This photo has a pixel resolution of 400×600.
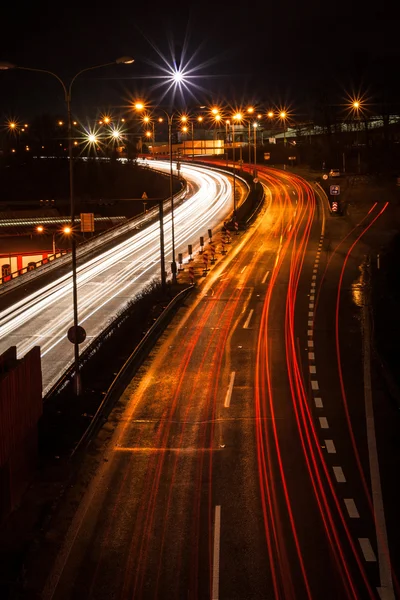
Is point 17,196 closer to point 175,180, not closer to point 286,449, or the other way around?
point 175,180

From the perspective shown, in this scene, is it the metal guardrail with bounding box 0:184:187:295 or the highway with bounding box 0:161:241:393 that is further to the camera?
the metal guardrail with bounding box 0:184:187:295

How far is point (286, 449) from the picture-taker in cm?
1573

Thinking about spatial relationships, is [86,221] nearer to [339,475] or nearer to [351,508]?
[339,475]

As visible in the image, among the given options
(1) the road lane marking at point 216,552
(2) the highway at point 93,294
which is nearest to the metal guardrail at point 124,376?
(2) the highway at point 93,294

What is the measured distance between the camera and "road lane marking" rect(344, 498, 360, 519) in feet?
40.9

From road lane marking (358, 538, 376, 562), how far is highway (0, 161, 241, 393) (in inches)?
579

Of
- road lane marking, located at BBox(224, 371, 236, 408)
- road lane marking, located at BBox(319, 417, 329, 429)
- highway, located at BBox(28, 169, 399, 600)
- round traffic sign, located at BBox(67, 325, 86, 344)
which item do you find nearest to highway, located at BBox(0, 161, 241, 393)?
highway, located at BBox(28, 169, 399, 600)

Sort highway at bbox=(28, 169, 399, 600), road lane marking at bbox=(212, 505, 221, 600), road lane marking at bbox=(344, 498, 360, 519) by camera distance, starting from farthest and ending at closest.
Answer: road lane marking at bbox=(344, 498, 360, 519) → highway at bbox=(28, 169, 399, 600) → road lane marking at bbox=(212, 505, 221, 600)

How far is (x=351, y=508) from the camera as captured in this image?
41.9 ft

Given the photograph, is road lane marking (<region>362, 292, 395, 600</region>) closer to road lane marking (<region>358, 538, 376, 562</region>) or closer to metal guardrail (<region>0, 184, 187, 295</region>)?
road lane marking (<region>358, 538, 376, 562</region>)

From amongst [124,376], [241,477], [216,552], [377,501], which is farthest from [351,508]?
[124,376]

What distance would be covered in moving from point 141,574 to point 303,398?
9.44m

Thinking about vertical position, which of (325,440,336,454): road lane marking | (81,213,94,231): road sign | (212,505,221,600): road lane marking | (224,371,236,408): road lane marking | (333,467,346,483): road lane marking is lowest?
(212,505,221,600): road lane marking

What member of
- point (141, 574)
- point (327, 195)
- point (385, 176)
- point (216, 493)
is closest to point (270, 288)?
point (216, 493)
